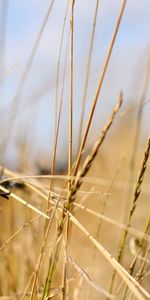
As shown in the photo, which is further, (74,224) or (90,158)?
(74,224)

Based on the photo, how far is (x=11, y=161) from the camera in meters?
2.17

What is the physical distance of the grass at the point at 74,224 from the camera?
682 millimetres

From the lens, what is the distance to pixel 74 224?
152cm

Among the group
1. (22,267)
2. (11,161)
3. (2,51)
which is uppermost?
(2,51)

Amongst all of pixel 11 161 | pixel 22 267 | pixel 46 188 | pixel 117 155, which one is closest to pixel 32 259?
pixel 22 267

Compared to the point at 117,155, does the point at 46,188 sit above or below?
below

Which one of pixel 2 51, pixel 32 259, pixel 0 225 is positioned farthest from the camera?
pixel 0 225

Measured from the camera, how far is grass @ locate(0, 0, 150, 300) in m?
0.68

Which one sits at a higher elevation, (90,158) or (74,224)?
(90,158)

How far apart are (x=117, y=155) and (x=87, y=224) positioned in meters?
1.19

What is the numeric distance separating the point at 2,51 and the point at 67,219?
0.51 meters

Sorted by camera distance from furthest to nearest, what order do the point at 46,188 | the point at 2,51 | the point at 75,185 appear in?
the point at 2,51 < the point at 46,188 < the point at 75,185

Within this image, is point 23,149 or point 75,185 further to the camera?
point 23,149

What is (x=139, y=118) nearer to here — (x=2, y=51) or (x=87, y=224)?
(x=2, y=51)
